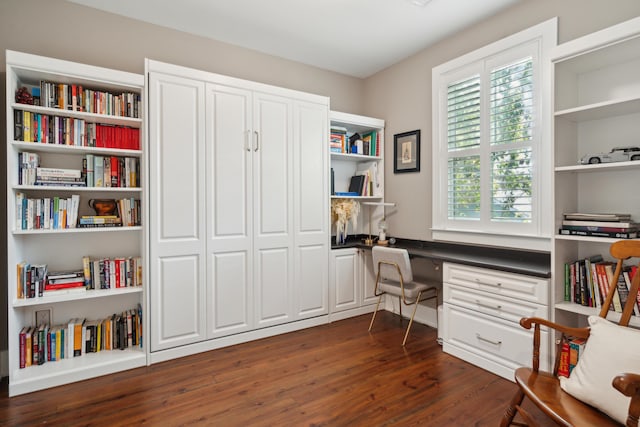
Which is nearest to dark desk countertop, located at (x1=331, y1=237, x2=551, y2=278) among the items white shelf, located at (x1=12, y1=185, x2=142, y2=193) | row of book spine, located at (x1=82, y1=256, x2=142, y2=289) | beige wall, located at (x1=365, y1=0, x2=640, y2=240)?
beige wall, located at (x1=365, y1=0, x2=640, y2=240)

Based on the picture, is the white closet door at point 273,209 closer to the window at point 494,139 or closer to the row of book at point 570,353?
the window at point 494,139

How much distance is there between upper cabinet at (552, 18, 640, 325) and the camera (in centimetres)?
208

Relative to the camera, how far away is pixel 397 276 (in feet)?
10.4

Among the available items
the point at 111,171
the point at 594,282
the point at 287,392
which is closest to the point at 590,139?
the point at 594,282

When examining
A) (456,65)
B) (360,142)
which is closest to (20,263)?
(360,142)

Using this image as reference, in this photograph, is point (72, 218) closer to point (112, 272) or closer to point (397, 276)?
point (112, 272)

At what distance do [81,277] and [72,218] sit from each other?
1.52ft

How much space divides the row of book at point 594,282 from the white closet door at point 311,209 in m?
2.08

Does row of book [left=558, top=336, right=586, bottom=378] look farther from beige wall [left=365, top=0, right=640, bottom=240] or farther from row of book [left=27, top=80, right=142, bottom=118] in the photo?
row of book [left=27, top=80, right=142, bottom=118]

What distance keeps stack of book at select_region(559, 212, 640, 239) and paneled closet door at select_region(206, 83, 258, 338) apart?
7.92 ft

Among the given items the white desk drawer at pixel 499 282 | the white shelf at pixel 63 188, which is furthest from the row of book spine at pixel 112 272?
the white desk drawer at pixel 499 282

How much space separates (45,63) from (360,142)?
2.86 m

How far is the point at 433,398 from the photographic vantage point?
2229 mm

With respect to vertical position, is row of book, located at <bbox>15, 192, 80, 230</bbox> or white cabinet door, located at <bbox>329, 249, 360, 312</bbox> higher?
row of book, located at <bbox>15, 192, 80, 230</bbox>
